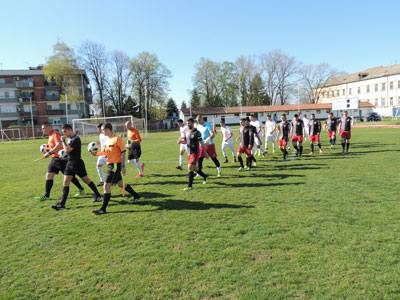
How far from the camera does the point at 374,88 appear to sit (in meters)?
76.4

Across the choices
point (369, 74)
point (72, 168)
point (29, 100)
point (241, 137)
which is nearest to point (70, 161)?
point (72, 168)

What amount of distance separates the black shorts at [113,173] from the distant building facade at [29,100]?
184ft

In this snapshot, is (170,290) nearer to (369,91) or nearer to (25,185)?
(25,185)

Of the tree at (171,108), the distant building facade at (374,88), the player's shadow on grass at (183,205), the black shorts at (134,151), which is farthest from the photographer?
the tree at (171,108)

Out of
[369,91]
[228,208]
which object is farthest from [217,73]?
[228,208]

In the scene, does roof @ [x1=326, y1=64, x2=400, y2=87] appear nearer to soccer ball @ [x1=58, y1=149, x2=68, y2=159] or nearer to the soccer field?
the soccer field

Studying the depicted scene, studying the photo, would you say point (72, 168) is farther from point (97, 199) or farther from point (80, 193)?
point (80, 193)

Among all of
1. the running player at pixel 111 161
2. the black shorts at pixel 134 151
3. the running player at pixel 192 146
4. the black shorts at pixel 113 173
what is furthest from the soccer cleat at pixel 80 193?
the running player at pixel 192 146

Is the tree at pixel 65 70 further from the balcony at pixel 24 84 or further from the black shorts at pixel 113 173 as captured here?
the black shorts at pixel 113 173

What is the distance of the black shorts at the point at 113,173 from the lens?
19.6 ft

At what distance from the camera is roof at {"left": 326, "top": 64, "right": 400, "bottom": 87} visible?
72.0 meters

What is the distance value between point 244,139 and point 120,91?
204 feet

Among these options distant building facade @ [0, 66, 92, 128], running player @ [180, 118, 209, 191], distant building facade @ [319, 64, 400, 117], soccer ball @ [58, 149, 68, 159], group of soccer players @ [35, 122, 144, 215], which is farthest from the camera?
distant building facade @ [319, 64, 400, 117]

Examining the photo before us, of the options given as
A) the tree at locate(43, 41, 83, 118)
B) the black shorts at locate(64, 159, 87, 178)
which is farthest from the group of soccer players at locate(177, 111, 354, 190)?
the tree at locate(43, 41, 83, 118)
